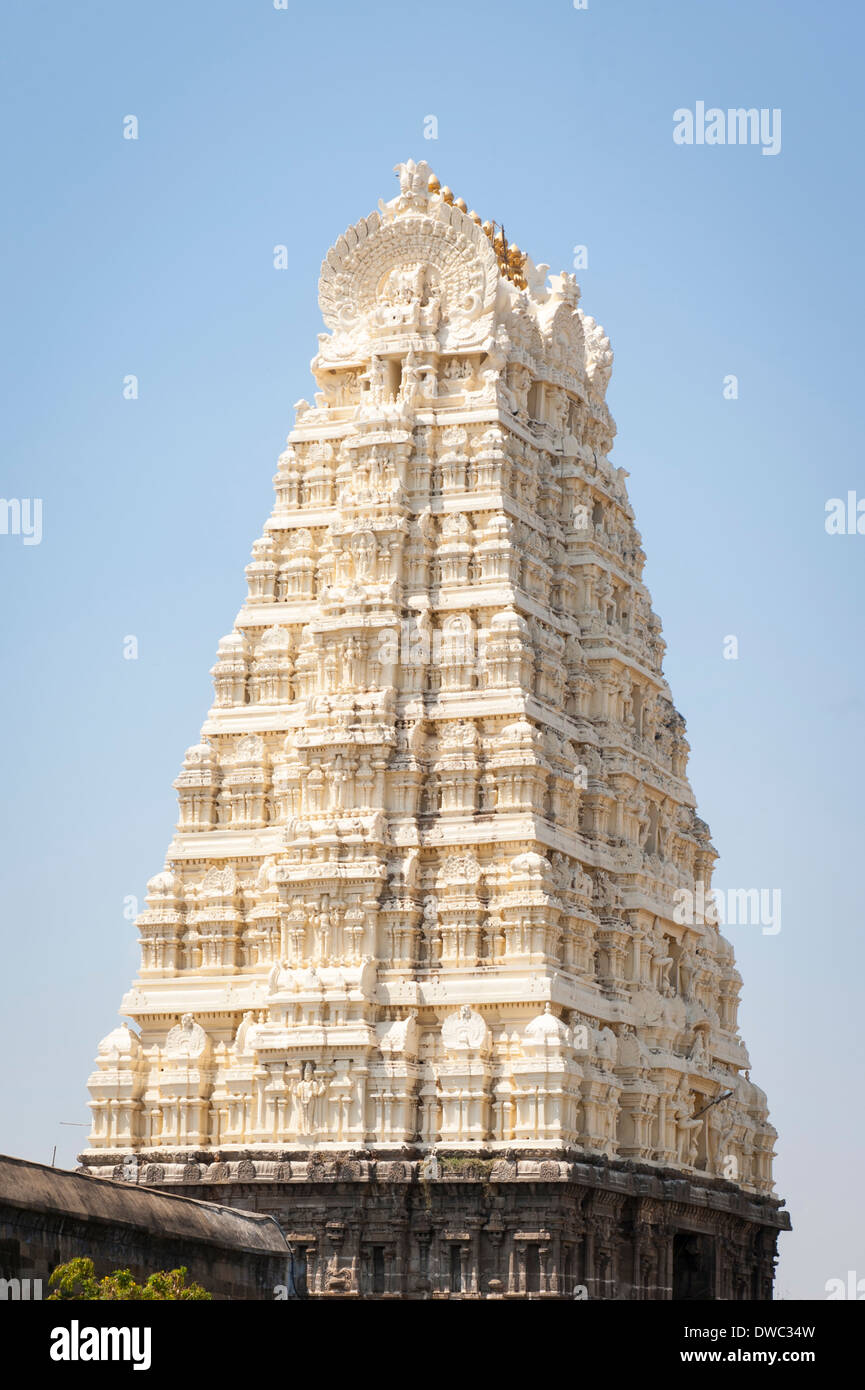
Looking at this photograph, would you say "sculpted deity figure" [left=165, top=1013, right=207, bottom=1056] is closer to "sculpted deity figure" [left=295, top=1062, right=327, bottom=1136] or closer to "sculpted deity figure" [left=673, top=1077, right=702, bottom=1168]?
"sculpted deity figure" [left=295, top=1062, right=327, bottom=1136]

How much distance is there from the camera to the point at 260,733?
Answer: 6544 centimetres

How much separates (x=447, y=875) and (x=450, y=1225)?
9104 millimetres

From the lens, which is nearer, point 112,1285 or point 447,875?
point 112,1285

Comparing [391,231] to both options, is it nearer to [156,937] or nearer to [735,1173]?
[156,937]

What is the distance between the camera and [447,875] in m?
61.3

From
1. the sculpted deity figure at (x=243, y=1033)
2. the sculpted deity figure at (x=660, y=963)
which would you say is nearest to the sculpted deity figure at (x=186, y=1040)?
the sculpted deity figure at (x=243, y=1033)

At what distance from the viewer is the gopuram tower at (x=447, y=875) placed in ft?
190

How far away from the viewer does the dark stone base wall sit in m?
56.7

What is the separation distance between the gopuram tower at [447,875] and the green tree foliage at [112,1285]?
55.5 feet

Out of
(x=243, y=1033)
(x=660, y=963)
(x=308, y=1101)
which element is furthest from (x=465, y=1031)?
(x=660, y=963)

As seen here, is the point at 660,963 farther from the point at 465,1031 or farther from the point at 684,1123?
the point at 465,1031

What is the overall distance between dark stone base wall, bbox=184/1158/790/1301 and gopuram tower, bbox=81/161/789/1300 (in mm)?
87

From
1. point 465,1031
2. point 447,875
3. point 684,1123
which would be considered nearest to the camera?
point 465,1031
